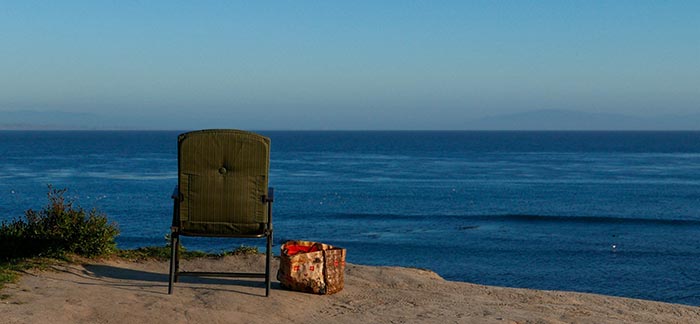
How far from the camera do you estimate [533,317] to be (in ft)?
30.2

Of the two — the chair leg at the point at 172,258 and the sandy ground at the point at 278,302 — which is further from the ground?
the chair leg at the point at 172,258

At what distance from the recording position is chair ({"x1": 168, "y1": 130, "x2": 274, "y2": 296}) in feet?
29.8

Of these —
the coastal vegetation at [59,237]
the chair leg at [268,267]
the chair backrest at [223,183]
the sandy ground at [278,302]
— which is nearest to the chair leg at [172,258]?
the sandy ground at [278,302]

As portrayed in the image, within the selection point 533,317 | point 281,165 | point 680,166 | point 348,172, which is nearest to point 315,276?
point 533,317

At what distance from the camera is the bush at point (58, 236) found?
1161 cm

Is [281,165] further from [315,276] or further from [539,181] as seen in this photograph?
[315,276]

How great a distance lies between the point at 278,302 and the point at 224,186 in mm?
1413

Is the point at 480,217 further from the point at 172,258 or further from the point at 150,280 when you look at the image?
the point at 172,258

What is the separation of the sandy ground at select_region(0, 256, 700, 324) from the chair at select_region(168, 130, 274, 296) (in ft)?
2.71

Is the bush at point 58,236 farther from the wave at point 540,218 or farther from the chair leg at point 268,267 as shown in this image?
the wave at point 540,218

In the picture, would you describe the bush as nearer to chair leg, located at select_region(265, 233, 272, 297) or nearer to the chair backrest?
the chair backrest

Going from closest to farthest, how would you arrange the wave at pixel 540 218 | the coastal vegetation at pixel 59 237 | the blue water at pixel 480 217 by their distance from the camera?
the coastal vegetation at pixel 59 237 → the blue water at pixel 480 217 → the wave at pixel 540 218

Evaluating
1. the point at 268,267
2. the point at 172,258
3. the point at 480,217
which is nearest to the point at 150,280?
the point at 172,258

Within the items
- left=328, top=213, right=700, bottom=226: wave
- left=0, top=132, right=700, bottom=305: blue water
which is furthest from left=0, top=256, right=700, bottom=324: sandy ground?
left=328, top=213, right=700, bottom=226: wave
